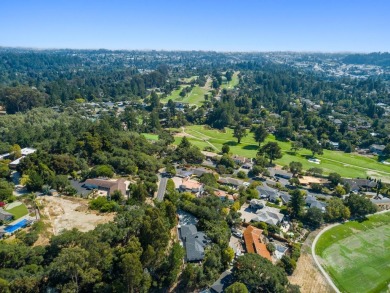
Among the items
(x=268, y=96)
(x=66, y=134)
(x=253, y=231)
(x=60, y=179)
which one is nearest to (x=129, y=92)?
(x=268, y=96)

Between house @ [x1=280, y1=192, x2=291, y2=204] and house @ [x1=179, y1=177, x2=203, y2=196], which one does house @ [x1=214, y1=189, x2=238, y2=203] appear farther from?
house @ [x1=280, y1=192, x2=291, y2=204]

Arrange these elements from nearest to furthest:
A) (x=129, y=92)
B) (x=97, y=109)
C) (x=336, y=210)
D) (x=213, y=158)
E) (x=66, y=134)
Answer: (x=336, y=210) < (x=66, y=134) < (x=213, y=158) < (x=97, y=109) < (x=129, y=92)

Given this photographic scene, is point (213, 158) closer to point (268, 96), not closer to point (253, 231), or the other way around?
point (253, 231)

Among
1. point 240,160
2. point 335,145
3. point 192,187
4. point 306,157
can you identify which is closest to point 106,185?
point 192,187

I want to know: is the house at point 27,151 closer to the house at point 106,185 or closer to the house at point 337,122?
the house at point 106,185

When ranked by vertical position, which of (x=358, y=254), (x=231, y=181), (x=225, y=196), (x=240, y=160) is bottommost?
(x=358, y=254)

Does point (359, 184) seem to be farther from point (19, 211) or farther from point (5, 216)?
point (5, 216)
